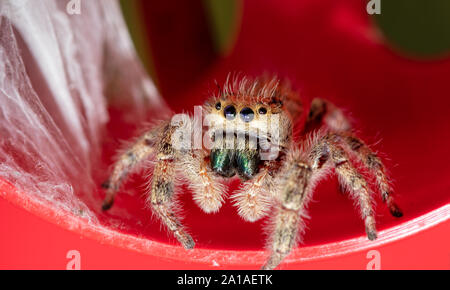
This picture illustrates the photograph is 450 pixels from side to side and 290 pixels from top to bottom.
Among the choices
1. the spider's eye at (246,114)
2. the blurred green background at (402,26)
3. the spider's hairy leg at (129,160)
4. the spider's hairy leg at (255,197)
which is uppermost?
the blurred green background at (402,26)

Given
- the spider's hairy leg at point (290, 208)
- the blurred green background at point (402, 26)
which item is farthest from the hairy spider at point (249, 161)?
the blurred green background at point (402, 26)

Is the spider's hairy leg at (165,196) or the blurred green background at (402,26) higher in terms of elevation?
the blurred green background at (402,26)

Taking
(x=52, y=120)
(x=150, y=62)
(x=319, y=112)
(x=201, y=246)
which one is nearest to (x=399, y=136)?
(x=319, y=112)

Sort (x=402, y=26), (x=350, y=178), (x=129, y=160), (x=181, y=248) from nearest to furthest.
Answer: (x=181, y=248), (x=350, y=178), (x=129, y=160), (x=402, y=26)

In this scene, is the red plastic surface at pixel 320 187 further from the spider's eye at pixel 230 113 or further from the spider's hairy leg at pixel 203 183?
the spider's eye at pixel 230 113

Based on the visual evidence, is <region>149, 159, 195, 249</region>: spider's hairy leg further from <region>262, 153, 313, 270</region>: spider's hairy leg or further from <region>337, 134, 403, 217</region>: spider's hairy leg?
<region>337, 134, 403, 217</region>: spider's hairy leg

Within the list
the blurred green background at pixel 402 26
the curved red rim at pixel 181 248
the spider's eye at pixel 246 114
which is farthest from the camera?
the blurred green background at pixel 402 26

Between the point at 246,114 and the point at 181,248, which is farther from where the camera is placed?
the point at 246,114

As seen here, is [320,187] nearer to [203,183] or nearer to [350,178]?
[350,178]

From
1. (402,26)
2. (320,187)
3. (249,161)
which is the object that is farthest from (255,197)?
(402,26)
